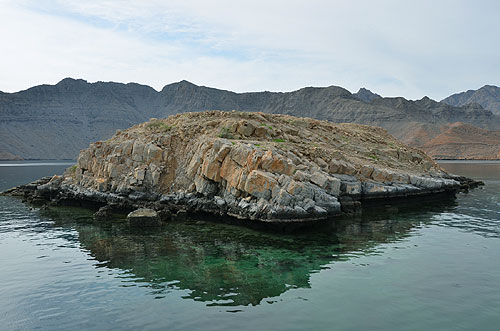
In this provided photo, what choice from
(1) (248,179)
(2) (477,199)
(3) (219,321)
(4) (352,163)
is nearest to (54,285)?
(3) (219,321)

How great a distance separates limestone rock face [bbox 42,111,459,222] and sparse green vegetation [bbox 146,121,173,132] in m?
0.13

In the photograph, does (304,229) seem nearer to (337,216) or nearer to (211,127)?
(337,216)

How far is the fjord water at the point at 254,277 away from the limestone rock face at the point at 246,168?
9.19 feet

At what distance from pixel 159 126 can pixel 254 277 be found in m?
31.8

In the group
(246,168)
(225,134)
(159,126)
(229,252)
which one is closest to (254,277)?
(229,252)

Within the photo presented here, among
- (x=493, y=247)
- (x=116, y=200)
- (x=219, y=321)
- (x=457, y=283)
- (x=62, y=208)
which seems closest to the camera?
(x=219, y=321)

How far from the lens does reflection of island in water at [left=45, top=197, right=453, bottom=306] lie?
1700 centimetres

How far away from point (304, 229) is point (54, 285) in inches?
645

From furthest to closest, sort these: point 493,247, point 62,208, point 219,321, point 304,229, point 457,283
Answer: point 62,208 < point 304,229 < point 493,247 < point 457,283 < point 219,321

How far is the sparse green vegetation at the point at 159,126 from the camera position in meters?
44.6

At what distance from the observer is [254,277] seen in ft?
59.3

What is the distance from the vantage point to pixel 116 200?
3953cm

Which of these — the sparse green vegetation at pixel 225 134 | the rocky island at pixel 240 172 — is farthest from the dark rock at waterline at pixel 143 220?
the sparse green vegetation at pixel 225 134

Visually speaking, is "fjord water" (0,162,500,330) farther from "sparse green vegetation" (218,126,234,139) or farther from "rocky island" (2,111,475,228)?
"sparse green vegetation" (218,126,234,139)
